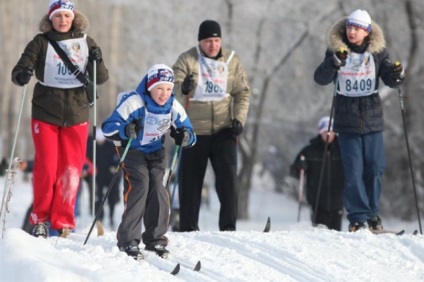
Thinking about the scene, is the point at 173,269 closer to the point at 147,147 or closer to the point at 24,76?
the point at 147,147

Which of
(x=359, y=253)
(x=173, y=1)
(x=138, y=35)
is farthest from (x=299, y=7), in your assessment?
(x=359, y=253)

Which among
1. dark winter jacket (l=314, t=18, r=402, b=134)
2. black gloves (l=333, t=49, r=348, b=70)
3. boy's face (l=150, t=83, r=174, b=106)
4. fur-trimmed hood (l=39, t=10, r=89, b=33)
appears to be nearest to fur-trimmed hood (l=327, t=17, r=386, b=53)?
dark winter jacket (l=314, t=18, r=402, b=134)

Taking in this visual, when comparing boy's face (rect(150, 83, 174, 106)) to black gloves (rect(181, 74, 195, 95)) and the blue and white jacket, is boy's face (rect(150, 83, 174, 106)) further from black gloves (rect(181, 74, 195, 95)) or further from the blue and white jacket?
black gloves (rect(181, 74, 195, 95))

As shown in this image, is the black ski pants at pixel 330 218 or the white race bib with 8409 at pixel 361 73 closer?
the white race bib with 8409 at pixel 361 73

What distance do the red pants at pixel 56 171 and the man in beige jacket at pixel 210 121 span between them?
1189 millimetres

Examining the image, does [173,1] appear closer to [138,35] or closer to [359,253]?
[138,35]

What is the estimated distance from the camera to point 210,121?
870 cm

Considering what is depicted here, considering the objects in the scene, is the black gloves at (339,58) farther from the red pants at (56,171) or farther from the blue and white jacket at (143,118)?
the red pants at (56,171)

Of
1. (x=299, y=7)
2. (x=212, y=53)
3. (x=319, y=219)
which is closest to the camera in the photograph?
(x=212, y=53)

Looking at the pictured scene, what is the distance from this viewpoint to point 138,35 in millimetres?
28219

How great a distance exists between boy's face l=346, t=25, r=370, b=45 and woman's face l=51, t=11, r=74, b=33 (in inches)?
99.1

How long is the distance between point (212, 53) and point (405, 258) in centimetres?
264

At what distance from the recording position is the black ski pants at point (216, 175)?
8.68 m

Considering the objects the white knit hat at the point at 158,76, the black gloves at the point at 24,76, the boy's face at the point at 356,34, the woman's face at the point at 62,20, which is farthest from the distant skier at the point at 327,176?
the white knit hat at the point at 158,76
